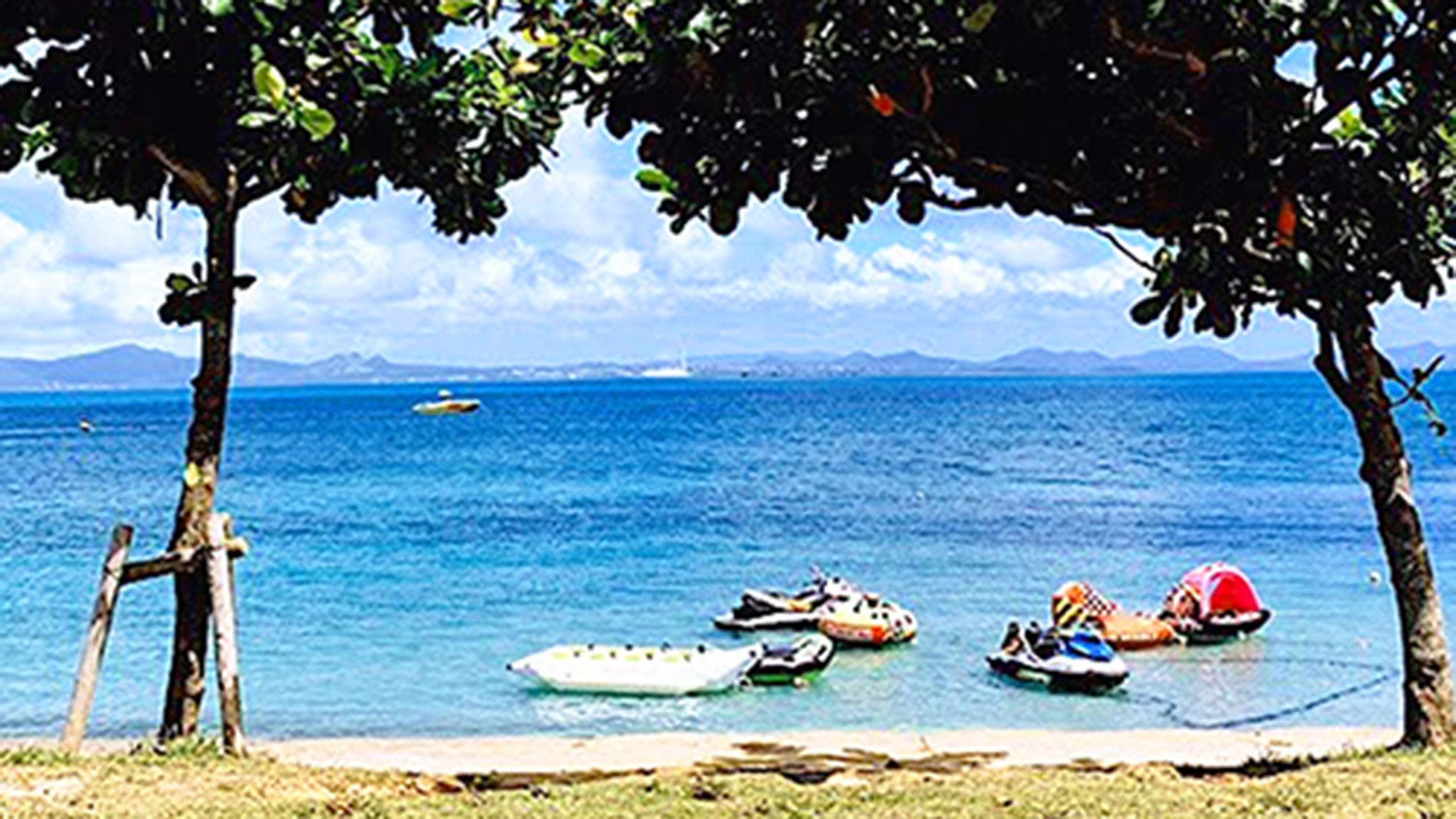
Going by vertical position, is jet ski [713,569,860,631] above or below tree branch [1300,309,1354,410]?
below

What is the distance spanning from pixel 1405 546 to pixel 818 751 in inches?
187

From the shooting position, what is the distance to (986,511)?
145 feet

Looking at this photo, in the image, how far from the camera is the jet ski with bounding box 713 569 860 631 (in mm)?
24656

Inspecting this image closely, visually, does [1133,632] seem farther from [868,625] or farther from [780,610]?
[780,610]

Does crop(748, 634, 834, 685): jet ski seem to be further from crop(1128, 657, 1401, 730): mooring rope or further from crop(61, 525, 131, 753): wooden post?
crop(61, 525, 131, 753): wooden post

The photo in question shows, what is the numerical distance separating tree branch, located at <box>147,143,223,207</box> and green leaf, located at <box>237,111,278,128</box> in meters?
0.61

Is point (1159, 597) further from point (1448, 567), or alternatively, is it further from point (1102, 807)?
point (1102, 807)

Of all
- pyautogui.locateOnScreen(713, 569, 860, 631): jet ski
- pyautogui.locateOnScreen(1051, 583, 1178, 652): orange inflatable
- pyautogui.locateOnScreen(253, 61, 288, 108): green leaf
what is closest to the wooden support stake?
pyautogui.locateOnScreen(253, 61, 288, 108): green leaf

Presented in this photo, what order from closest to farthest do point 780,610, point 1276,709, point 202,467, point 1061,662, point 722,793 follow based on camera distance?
point 722,793, point 202,467, point 1276,709, point 1061,662, point 780,610

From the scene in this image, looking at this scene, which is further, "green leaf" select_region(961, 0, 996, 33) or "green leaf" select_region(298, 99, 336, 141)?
"green leaf" select_region(298, 99, 336, 141)

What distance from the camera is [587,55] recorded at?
8.34 meters

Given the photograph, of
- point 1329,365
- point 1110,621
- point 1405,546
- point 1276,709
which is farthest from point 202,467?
point 1110,621

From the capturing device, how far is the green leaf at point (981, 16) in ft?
24.2

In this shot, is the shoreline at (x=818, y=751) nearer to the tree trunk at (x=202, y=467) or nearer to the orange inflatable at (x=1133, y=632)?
the tree trunk at (x=202, y=467)
